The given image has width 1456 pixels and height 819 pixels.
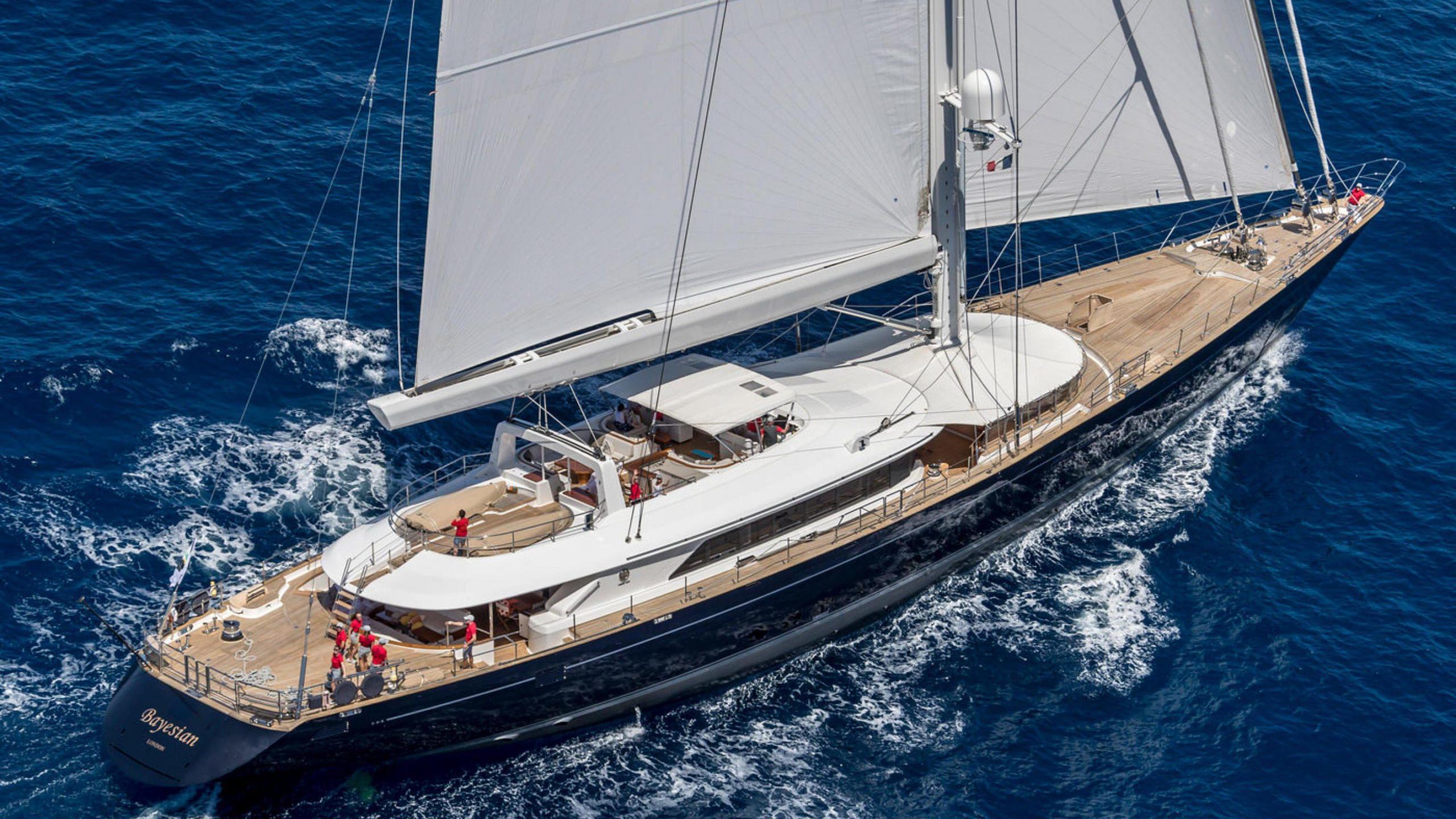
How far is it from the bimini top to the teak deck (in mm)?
3369

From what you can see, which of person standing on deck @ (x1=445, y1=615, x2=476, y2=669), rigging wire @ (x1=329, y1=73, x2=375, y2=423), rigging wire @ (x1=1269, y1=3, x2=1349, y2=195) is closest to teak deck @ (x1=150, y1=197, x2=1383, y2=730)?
person standing on deck @ (x1=445, y1=615, x2=476, y2=669)

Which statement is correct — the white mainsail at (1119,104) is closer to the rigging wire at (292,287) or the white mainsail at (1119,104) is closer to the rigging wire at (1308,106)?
the rigging wire at (1308,106)

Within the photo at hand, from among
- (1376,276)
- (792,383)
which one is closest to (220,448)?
(792,383)

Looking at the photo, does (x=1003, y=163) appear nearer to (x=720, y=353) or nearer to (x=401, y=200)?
(x=720, y=353)

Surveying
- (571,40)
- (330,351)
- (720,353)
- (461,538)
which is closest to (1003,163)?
(720,353)

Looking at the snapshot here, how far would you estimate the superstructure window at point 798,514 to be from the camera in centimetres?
4097

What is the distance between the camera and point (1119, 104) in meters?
48.3

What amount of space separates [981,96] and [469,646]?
17740mm

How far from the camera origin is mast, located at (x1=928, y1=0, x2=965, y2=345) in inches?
1681

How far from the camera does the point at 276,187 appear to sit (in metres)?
56.0

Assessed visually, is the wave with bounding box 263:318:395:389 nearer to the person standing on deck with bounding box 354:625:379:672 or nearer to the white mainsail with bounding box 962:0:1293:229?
the person standing on deck with bounding box 354:625:379:672

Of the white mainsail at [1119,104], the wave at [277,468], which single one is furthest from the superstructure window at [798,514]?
the wave at [277,468]

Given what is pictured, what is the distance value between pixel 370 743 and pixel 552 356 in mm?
9303

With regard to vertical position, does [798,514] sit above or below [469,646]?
above
